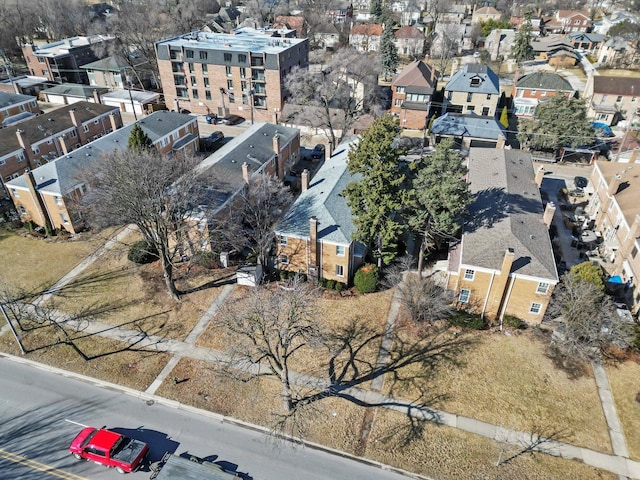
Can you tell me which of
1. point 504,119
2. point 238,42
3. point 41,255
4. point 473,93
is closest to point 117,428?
point 41,255

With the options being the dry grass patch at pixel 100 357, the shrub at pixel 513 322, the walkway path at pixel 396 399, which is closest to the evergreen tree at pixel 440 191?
the walkway path at pixel 396 399

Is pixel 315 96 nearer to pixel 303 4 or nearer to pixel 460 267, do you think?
pixel 460 267

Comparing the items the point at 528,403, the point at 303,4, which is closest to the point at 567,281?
the point at 528,403

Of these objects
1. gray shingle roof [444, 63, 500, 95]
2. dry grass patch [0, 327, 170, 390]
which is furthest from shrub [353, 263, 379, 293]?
gray shingle roof [444, 63, 500, 95]

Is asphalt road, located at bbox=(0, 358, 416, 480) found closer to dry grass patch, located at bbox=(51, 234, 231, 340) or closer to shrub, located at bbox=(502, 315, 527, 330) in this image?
dry grass patch, located at bbox=(51, 234, 231, 340)

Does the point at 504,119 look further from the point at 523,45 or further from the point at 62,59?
the point at 62,59

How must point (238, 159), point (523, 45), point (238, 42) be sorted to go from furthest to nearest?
point (523, 45) < point (238, 42) < point (238, 159)
